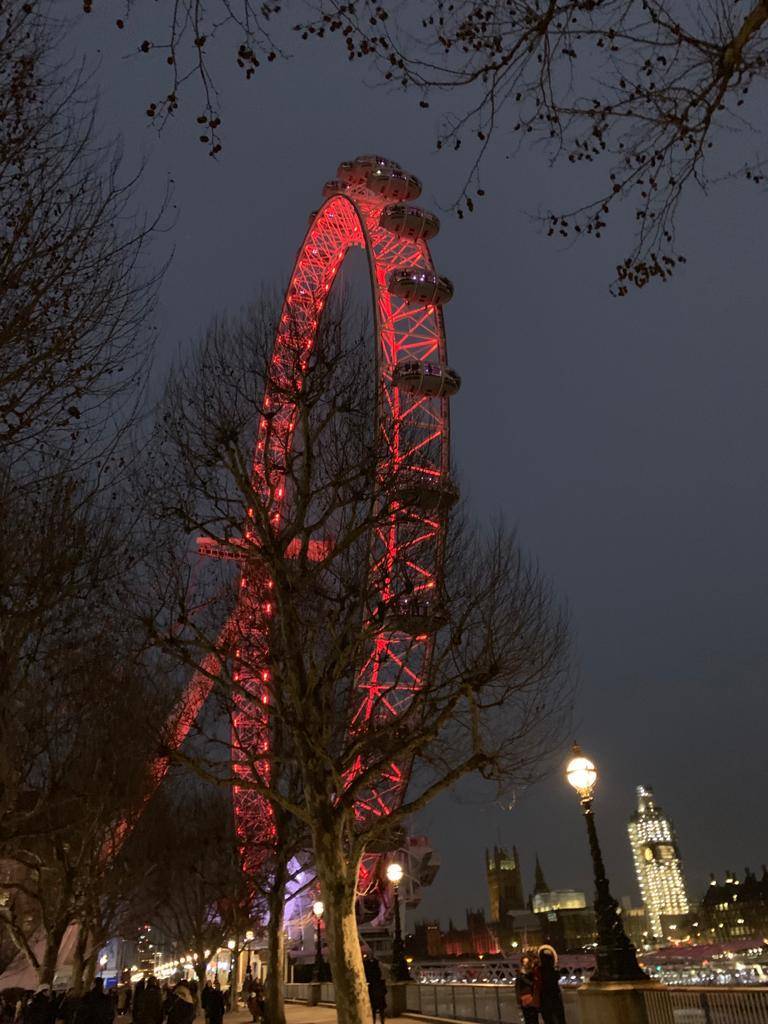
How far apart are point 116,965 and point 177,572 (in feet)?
337

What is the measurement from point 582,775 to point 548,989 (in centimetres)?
338

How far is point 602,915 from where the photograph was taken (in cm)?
1302

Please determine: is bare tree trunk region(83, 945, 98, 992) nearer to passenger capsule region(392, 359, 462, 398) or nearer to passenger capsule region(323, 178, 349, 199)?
passenger capsule region(392, 359, 462, 398)

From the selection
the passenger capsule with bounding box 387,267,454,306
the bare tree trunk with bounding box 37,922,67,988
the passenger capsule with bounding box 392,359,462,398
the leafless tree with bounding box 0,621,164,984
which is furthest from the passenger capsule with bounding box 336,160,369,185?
the bare tree trunk with bounding box 37,922,67,988

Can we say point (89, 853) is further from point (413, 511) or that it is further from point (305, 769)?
point (413, 511)

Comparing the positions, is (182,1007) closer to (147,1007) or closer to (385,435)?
(147,1007)

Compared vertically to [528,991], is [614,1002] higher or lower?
lower

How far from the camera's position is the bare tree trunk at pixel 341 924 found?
12812 mm

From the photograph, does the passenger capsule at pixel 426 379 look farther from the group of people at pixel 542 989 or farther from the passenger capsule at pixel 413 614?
the group of people at pixel 542 989

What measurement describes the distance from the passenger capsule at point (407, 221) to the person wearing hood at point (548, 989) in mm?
31810

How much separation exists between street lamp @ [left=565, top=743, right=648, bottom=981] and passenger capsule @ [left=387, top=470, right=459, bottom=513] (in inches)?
192

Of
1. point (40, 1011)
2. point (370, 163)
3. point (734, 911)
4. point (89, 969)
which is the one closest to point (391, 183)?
point (370, 163)

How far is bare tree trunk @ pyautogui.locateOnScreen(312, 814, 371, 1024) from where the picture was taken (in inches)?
504

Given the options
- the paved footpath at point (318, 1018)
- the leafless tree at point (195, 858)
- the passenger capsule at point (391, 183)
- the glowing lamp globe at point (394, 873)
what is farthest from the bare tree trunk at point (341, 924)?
the passenger capsule at point (391, 183)
